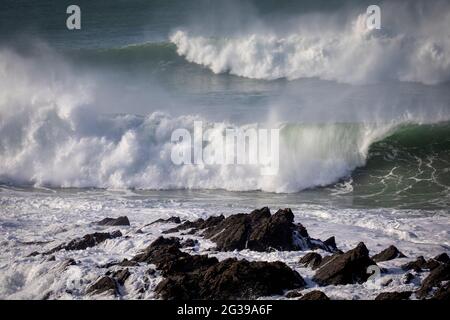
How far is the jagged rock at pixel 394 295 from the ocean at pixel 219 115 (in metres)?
3.23

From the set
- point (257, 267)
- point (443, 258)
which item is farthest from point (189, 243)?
point (443, 258)

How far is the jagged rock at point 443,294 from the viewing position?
1290 cm

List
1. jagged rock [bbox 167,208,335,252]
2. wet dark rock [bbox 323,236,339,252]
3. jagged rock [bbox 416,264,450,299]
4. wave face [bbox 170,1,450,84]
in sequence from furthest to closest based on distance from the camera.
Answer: wave face [bbox 170,1,450,84]
wet dark rock [bbox 323,236,339,252]
jagged rock [bbox 167,208,335,252]
jagged rock [bbox 416,264,450,299]

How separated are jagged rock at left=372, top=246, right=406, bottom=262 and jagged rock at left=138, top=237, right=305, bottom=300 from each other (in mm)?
2514

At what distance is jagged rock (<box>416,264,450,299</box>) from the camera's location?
44.4ft

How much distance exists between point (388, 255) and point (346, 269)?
1.97 metres

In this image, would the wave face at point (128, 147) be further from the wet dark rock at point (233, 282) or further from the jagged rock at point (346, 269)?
the wet dark rock at point (233, 282)

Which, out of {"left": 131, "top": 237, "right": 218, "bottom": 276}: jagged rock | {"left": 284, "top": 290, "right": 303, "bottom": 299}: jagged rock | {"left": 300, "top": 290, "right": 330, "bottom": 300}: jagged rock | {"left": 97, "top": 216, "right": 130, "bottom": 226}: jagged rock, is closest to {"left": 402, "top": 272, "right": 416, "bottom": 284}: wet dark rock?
{"left": 300, "top": 290, "right": 330, "bottom": 300}: jagged rock

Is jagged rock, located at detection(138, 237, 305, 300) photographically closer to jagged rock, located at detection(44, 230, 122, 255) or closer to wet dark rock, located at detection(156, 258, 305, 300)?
wet dark rock, located at detection(156, 258, 305, 300)

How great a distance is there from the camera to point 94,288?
48.0 ft

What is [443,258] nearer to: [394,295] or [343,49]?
[394,295]

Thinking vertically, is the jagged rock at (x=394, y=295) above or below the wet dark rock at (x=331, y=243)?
below

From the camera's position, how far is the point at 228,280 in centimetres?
1394

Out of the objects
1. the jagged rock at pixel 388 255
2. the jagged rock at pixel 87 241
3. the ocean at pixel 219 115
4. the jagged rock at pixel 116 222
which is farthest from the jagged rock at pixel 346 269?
the jagged rock at pixel 116 222
